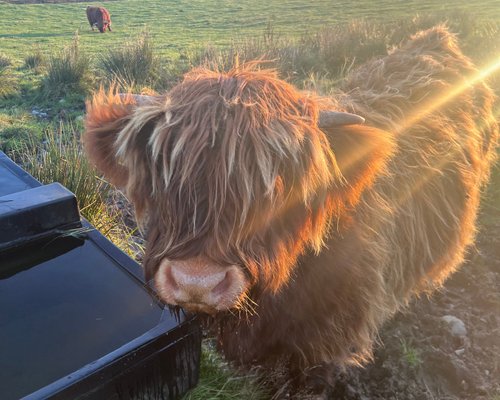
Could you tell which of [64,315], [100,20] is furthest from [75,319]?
[100,20]

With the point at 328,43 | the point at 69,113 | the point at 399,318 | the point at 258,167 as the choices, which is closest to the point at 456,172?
the point at 399,318

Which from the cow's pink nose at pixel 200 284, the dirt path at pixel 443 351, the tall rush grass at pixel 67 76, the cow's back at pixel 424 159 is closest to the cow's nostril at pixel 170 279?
the cow's pink nose at pixel 200 284

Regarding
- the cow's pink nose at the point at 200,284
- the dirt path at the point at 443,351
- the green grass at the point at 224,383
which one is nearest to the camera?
the cow's pink nose at the point at 200,284

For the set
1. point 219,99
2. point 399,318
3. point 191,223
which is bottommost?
point 399,318

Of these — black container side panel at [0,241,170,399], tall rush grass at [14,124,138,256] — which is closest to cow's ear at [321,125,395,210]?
black container side panel at [0,241,170,399]

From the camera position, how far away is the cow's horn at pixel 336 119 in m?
1.57

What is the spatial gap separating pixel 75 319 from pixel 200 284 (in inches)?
24.3

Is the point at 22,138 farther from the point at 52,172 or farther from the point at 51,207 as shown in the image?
the point at 51,207

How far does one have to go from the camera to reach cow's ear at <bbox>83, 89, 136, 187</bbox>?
5.57ft

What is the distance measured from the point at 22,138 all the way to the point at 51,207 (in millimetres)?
3409

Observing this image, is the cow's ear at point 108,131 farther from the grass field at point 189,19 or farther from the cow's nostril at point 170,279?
the grass field at point 189,19

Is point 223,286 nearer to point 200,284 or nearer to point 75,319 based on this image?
point 200,284

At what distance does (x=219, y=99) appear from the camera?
5.07ft

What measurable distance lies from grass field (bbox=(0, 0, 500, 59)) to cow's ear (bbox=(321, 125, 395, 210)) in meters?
9.71
